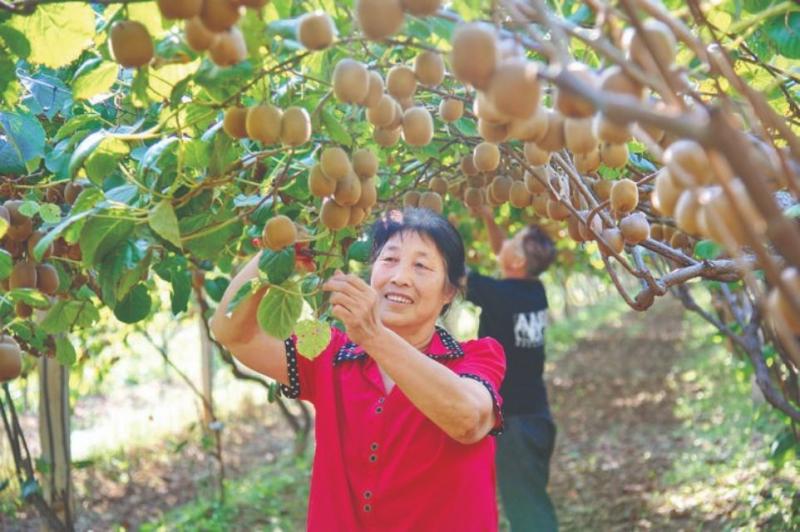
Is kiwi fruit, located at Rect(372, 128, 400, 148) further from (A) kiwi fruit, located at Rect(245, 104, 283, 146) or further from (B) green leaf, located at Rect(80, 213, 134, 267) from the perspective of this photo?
(B) green leaf, located at Rect(80, 213, 134, 267)

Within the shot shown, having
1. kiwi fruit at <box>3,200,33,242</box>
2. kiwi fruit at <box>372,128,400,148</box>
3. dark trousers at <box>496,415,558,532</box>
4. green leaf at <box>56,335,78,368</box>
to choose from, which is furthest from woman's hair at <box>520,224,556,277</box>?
kiwi fruit at <box>372,128,400,148</box>

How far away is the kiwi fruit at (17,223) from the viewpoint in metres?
1.71

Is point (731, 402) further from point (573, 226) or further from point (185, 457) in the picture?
point (573, 226)

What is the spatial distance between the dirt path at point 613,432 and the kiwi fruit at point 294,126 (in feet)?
12.6

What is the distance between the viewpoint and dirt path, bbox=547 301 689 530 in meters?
4.95

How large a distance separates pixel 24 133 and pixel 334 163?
0.73m

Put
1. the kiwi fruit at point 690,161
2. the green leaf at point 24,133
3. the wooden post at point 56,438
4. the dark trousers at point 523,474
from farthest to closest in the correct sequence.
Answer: the dark trousers at point 523,474, the wooden post at point 56,438, the green leaf at point 24,133, the kiwi fruit at point 690,161

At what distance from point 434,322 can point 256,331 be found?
43cm

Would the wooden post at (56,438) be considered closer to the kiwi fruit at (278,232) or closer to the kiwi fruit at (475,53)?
the kiwi fruit at (278,232)

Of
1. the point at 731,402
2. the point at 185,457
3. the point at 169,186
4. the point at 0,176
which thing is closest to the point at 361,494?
the point at 169,186

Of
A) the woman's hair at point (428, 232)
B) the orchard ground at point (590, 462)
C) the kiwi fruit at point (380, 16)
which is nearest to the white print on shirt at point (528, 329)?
the orchard ground at point (590, 462)

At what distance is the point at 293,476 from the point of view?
237 inches

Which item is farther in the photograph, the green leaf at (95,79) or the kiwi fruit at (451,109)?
the kiwi fruit at (451,109)

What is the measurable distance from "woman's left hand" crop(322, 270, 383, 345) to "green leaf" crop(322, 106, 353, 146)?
333 mm
